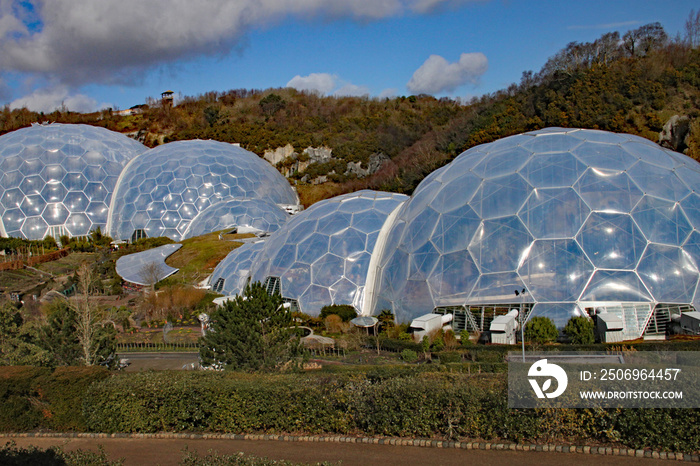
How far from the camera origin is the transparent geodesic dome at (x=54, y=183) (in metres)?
40.8

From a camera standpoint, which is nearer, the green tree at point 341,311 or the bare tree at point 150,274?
the green tree at point 341,311

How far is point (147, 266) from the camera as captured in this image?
30.5 m

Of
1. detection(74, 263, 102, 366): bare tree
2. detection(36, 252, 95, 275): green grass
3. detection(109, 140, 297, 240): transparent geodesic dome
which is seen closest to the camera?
detection(74, 263, 102, 366): bare tree

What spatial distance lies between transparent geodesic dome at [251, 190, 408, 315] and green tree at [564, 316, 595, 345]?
27.8ft

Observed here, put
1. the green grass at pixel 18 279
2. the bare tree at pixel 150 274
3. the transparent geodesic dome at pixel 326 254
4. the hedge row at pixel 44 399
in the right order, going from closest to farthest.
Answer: the hedge row at pixel 44 399 < the transparent geodesic dome at pixel 326 254 < the green grass at pixel 18 279 < the bare tree at pixel 150 274

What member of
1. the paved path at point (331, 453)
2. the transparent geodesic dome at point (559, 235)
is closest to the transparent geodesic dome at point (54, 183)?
the transparent geodesic dome at point (559, 235)

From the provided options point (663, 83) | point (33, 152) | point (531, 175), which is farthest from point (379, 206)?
point (33, 152)

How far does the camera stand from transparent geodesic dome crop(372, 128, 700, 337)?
52.4 feet

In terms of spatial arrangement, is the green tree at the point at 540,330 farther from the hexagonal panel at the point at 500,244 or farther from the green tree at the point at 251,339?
the green tree at the point at 251,339

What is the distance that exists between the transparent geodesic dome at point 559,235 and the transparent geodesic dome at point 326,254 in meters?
2.19

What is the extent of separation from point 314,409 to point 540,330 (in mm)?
8308
